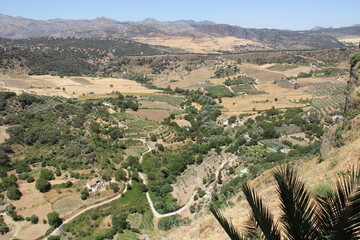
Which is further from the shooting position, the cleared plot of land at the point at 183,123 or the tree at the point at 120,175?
the cleared plot of land at the point at 183,123

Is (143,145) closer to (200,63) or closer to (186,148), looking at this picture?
(186,148)

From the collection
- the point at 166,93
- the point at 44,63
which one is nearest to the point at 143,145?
the point at 166,93

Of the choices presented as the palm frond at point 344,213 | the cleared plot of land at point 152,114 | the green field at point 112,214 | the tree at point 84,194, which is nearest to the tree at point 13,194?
the tree at point 84,194

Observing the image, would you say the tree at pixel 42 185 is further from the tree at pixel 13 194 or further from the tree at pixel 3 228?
the tree at pixel 3 228

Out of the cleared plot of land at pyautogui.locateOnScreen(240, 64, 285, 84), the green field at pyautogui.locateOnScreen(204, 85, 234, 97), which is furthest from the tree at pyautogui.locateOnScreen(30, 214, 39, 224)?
the cleared plot of land at pyautogui.locateOnScreen(240, 64, 285, 84)

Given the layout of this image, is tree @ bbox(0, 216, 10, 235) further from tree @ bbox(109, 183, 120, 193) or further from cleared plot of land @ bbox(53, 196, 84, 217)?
tree @ bbox(109, 183, 120, 193)

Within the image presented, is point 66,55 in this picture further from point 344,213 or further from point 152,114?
point 344,213
